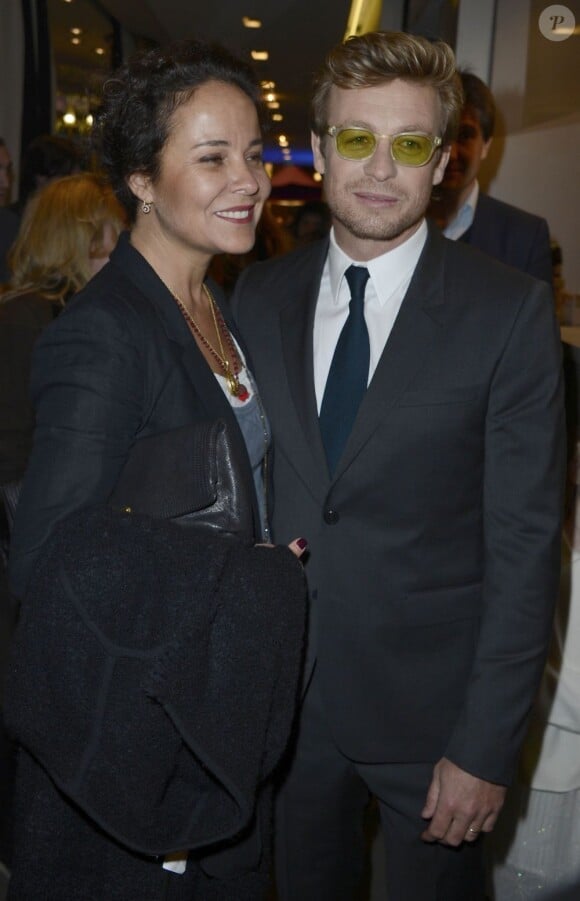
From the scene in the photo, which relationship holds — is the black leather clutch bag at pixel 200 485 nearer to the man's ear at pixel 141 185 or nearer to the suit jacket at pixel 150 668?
the suit jacket at pixel 150 668

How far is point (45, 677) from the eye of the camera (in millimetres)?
1244

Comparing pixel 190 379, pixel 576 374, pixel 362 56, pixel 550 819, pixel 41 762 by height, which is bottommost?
pixel 550 819

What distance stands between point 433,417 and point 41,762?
0.84 m

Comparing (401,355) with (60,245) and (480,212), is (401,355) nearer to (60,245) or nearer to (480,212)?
(60,245)

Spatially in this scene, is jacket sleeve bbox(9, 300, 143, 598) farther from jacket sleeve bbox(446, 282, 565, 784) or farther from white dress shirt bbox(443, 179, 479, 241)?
white dress shirt bbox(443, 179, 479, 241)

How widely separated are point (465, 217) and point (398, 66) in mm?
1771

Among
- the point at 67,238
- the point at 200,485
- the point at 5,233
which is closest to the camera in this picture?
the point at 200,485

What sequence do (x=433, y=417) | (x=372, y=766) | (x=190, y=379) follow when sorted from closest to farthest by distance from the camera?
1. (x=190, y=379)
2. (x=433, y=417)
3. (x=372, y=766)

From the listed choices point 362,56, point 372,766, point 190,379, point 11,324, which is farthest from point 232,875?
point 11,324

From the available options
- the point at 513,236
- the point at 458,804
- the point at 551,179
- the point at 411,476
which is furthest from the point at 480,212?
the point at 458,804

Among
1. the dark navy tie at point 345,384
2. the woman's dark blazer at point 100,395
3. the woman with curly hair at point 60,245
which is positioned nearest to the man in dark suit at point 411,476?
the dark navy tie at point 345,384

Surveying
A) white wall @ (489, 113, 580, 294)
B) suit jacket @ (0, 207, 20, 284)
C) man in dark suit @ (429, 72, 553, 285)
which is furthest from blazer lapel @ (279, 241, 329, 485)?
suit jacket @ (0, 207, 20, 284)

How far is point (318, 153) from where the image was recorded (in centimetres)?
191

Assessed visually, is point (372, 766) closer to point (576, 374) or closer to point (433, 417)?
point (433, 417)
